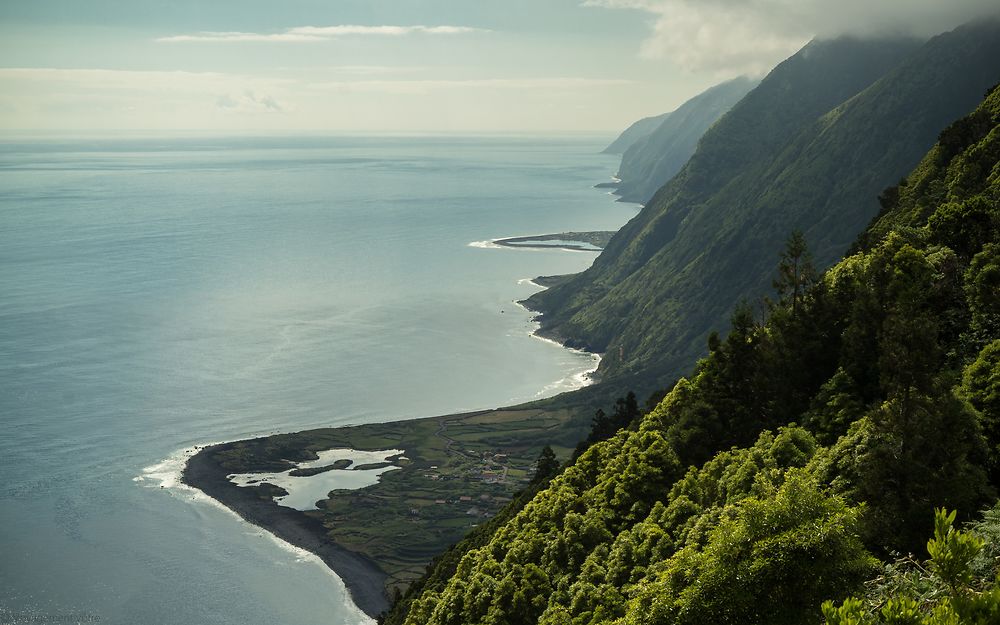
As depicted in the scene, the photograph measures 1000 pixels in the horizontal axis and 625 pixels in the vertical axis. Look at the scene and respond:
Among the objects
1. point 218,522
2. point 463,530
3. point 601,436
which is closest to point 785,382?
point 601,436

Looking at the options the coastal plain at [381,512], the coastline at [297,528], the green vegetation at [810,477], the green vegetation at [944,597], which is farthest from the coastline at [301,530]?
the green vegetation at [944,597]

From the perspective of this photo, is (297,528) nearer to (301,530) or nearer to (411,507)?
(301,530)

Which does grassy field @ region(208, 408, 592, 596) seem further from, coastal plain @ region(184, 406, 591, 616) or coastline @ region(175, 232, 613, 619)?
coastline @ region(175, 232, 613, 619)

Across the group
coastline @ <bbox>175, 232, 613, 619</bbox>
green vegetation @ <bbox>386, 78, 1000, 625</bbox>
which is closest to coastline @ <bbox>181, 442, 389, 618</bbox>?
coastline @ <bbox>175, 232, 613, 619</bbox>

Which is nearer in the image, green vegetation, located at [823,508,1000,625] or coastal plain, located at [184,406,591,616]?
green vegetation, located at [823,508,1000,625]

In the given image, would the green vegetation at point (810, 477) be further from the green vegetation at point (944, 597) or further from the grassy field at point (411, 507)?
the grassy field at point (411, 507)

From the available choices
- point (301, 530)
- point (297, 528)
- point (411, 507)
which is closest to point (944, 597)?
point (301, 530)

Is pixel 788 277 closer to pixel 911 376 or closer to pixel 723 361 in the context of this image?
pixel 723 361
